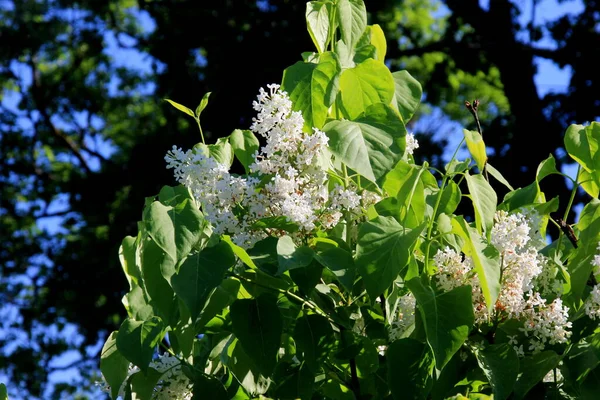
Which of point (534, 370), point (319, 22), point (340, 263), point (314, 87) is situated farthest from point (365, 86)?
point (534, 370)

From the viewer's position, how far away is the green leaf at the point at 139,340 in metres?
1.23

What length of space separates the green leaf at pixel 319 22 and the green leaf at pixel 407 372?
Result: 0.54m

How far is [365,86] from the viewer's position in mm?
1306

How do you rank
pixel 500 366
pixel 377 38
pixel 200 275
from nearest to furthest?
pixel 200 275, pixel 500 366, pixel 377 38

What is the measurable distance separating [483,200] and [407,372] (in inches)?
11.0

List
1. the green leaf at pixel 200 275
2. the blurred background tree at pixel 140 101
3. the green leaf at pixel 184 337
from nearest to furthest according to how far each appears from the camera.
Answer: the green leaf at pixel 200 275, the green leaf at pixel 184 337, the blurred background tree at pixel 140 101

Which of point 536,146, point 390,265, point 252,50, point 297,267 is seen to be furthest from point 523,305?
point 252,50

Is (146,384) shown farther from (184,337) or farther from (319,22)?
(319,22)

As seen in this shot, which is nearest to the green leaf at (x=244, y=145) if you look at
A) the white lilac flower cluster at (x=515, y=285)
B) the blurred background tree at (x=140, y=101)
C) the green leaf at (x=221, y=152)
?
the green leaf at (x=221, y=152)

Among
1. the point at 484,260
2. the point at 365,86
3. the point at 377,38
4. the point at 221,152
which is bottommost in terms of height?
the point at 484,260

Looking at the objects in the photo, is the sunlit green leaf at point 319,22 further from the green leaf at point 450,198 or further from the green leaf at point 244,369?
the green leaf at point 244,369

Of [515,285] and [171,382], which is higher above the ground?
[171,382]

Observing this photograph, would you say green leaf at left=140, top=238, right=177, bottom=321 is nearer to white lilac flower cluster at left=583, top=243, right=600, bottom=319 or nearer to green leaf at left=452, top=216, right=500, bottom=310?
green leaf at left=452, top=216, right=500, bottom=310

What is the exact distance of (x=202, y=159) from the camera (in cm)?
132
